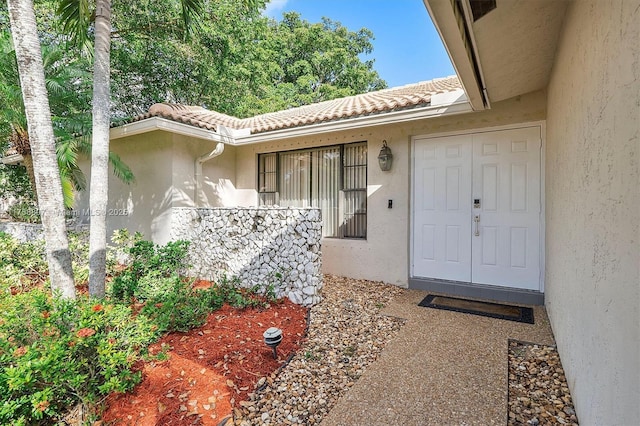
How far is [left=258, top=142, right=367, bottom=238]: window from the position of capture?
274 inches

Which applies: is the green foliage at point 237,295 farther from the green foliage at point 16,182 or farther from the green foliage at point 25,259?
the green foliage at point 16,182

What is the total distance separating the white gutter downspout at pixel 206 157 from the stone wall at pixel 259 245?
0.82 m

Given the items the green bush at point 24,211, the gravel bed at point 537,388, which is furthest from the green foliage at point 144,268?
the green bush at point 24,211

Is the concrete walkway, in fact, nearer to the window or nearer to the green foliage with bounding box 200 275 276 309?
the green foliage with bounding box 200 275 276 309

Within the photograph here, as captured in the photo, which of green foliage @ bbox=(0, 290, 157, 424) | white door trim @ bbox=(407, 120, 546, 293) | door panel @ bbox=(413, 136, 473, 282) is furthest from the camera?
door panel @ bbox=(413, 136, 473, 282)

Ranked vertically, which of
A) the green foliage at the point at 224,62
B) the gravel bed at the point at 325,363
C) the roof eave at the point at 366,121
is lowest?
the gravel bed at the point at 325,363

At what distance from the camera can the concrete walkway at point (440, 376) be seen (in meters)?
2.66

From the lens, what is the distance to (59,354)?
2383 millimetres

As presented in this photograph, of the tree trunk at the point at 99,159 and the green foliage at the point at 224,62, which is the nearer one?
the tree trunk at the point at 99,159

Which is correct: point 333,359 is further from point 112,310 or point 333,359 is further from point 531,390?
point 112,310

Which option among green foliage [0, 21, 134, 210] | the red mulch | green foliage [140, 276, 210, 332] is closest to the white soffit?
the red mulch

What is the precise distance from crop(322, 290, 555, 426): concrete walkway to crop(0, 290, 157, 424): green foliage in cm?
189

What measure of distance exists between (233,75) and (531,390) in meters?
15.9

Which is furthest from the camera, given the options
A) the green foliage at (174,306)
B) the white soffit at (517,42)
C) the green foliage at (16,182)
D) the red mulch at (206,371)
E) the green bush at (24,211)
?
the green foliage at (16,182)
